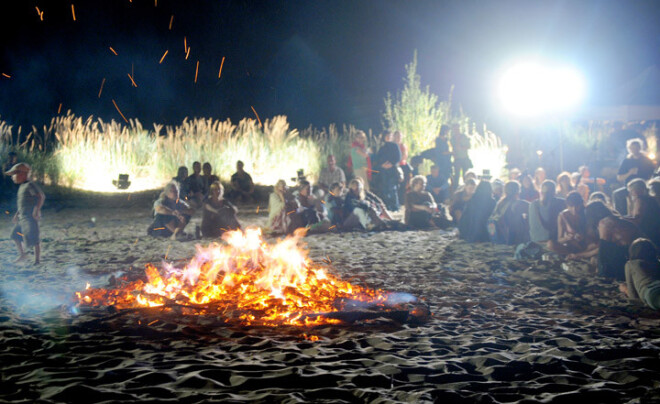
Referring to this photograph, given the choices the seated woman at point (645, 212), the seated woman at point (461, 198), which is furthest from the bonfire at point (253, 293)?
the seated woman at point (461, 198)

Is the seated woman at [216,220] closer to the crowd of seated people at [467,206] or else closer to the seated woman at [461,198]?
the crowd of seated people at [467,206]

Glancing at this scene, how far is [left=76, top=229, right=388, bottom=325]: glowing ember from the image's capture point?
242 inches

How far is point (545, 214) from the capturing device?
9.34 m

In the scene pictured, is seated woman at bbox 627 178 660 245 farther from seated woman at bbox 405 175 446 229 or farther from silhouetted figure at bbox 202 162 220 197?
silhouetted figure at bbox 202 162 220 197

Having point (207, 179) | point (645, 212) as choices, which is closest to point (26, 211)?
point (207, 179)

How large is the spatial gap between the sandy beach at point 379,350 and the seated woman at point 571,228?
670 millimetres

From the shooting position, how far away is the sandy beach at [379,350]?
4.15 metres

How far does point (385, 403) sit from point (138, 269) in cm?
529

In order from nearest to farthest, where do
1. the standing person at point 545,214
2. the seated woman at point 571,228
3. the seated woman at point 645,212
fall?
the seated woman at point 645,212 → the seated woman at point 571,228 → the standing person at point 545,214

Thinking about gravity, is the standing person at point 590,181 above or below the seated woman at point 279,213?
above

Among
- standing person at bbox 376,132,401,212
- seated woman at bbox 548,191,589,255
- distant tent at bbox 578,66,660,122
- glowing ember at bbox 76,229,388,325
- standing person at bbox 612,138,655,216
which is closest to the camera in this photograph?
glowing ember at bbox 76,229,388,325

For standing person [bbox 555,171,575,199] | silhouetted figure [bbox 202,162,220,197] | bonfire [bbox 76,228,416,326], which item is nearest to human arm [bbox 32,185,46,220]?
bonfire [bbox 76,228,416,326]

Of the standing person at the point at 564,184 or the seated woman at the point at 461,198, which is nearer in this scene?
the standing person at the point at 564,184

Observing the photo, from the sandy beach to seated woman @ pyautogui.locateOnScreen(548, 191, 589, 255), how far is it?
67cm
